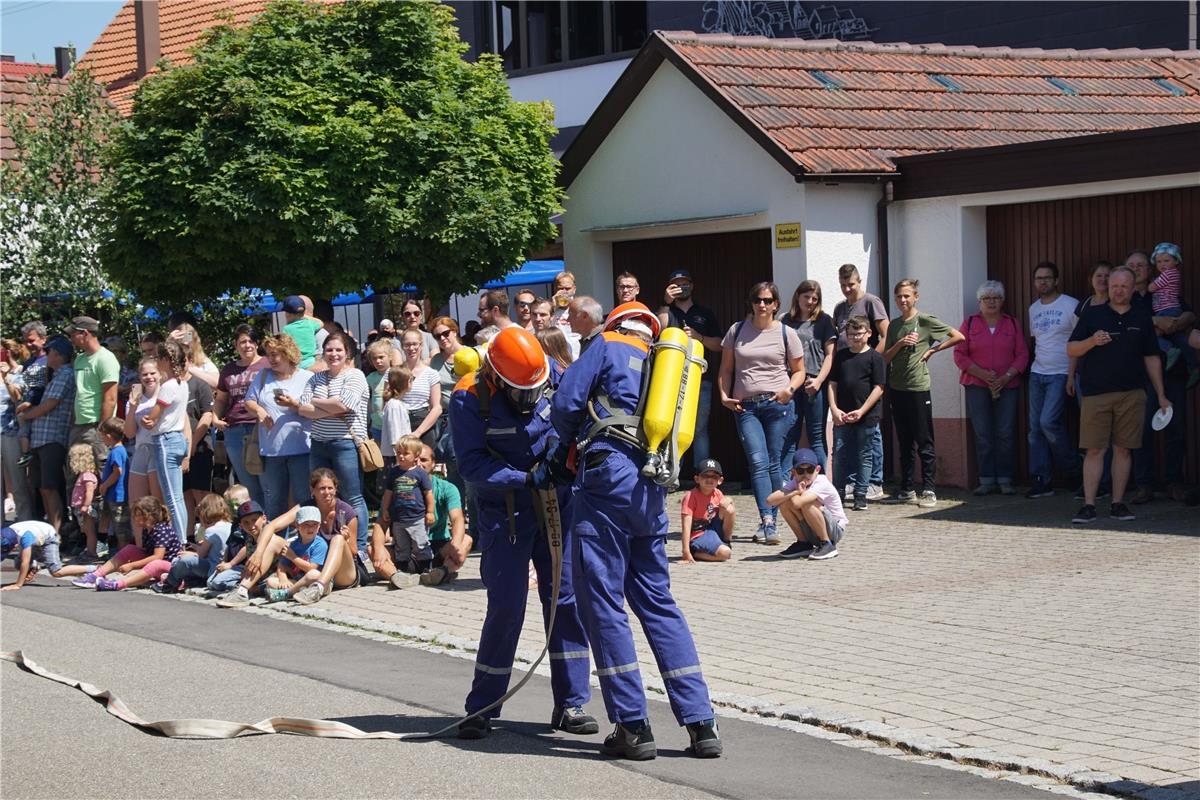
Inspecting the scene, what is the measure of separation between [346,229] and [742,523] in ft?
16.5

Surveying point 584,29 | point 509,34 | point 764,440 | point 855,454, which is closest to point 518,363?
point 764,440

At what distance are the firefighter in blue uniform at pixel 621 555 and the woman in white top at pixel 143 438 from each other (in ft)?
23.3

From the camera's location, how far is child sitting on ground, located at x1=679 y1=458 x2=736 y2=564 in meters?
11.5

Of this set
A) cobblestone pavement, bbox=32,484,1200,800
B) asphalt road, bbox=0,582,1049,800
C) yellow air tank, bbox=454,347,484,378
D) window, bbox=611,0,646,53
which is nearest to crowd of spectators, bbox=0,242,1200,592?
cobblestone pavement, bbox=32,484,1200,800

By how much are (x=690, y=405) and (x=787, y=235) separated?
8.80m

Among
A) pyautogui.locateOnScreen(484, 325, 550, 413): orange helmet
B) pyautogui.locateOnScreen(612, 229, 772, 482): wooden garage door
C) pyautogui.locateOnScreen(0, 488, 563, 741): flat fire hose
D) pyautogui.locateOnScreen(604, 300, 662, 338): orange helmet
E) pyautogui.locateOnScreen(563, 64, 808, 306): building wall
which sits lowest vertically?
pyautogui.locateOnScreen(0, 488, 563, 741): flat fire hose

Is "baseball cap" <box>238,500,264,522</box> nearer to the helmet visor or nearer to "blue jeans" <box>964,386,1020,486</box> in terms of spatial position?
the helmet visor

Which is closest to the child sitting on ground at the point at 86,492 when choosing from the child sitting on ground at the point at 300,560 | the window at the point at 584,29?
the child sitting on ground at the point at 300,560

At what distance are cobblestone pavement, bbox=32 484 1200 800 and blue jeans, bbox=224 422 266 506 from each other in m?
1.80

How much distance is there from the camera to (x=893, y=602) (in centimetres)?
972

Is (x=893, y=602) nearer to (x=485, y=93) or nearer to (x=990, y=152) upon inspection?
(x=990, y=152)

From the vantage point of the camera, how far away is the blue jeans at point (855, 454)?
13.4 m

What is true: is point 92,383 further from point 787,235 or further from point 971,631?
point 971,631

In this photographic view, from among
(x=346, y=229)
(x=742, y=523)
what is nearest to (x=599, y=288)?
(x=346, y=229)
